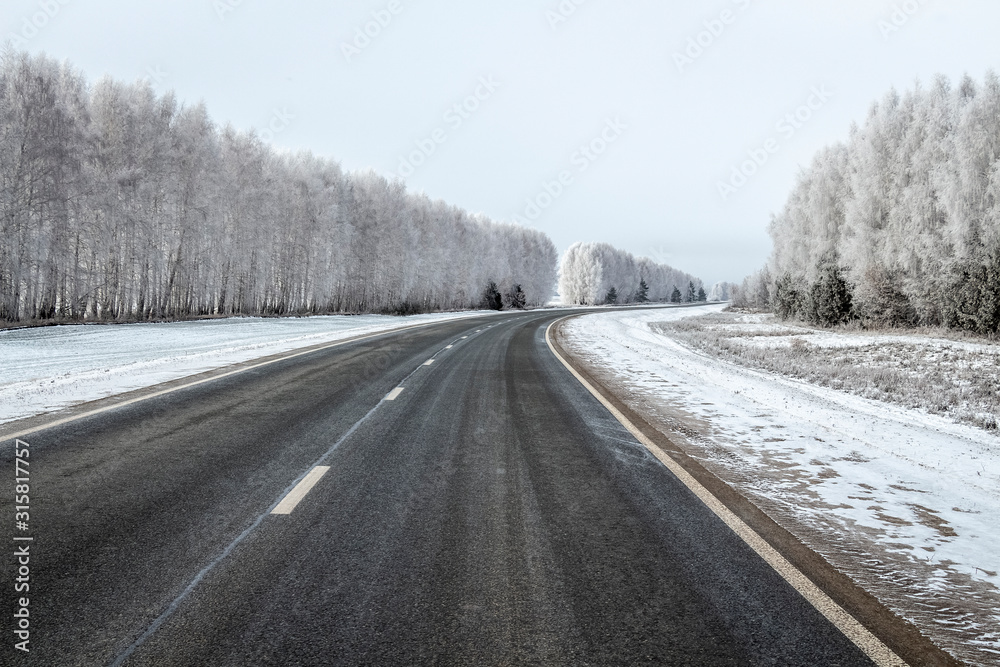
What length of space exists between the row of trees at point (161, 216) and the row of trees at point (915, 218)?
3659 cm

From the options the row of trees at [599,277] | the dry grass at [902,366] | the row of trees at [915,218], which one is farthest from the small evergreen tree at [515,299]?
the dry grass at [902,366]

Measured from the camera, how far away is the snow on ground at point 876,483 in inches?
114

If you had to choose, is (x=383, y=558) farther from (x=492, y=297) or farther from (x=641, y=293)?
(x=641, y=293)

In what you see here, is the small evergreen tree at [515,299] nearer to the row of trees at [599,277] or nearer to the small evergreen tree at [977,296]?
the row of trees at [599,277]

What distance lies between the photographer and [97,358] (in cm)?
1371

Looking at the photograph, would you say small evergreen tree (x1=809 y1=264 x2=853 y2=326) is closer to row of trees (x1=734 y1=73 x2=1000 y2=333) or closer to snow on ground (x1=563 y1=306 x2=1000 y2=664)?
row of trees (x1=734 y1=73 x2=1000 y2=333)

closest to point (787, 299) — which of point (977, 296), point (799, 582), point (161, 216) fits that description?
point (977, 296)

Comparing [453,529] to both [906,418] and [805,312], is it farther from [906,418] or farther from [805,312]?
[805,312]

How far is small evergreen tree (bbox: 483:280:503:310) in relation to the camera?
7731 cm

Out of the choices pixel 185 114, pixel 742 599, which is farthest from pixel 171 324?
pixel 742 599

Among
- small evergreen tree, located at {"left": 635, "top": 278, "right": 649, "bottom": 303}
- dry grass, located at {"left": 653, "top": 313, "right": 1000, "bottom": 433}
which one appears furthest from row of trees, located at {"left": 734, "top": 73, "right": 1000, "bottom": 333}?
small evergreen tree, located at {"left": 635, "top": 278, "right": 649, "bottom": 303}

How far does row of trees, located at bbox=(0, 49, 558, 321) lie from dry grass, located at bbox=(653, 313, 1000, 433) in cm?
2873

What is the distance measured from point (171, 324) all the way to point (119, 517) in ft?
90.8

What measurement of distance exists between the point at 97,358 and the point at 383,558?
46.9 feet
